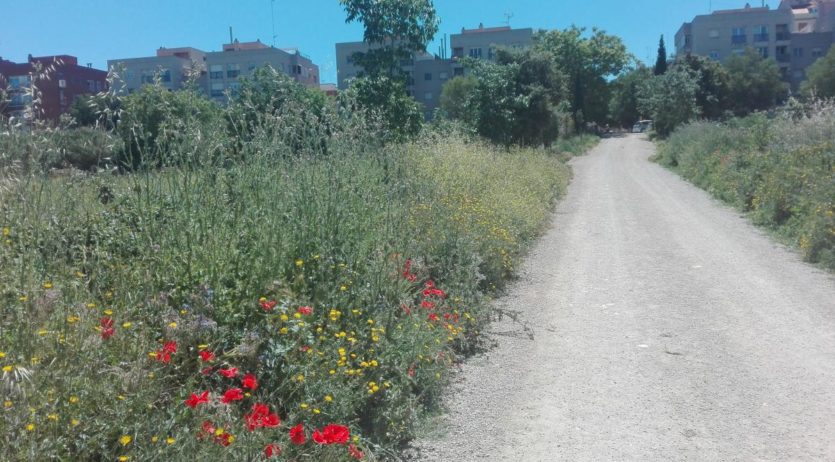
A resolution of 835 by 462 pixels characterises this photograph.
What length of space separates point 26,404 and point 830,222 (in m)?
10.6

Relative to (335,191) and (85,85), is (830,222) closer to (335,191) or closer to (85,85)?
(335,191)

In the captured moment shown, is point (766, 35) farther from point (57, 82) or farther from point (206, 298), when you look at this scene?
point (206, 298)

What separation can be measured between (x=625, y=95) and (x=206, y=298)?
7772 cm

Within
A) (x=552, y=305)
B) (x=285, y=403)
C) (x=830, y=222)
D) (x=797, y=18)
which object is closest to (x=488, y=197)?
(x=552, y=305)

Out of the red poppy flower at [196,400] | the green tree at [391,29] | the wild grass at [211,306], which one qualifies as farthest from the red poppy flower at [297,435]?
the green tree at [391,29]

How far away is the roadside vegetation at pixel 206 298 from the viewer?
3.40 m

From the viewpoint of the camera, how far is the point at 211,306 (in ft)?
14.2

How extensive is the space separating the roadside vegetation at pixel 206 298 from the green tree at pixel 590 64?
6004 cm

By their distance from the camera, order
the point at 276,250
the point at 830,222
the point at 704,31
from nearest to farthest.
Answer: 1. the point at 276,250
2. the point at 830,222
3. the point at 704,31

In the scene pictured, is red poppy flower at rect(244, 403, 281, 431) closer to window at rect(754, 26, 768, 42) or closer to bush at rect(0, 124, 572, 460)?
bush at rect(0, 124, 572, 460)

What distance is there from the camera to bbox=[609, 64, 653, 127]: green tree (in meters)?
74.5

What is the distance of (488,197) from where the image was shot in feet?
37.6

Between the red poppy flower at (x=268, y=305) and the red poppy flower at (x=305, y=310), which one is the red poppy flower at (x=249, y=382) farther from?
the red poppy flower at (x=305, y=310)

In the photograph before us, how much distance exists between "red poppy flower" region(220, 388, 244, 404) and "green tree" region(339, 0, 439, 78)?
460 inches
